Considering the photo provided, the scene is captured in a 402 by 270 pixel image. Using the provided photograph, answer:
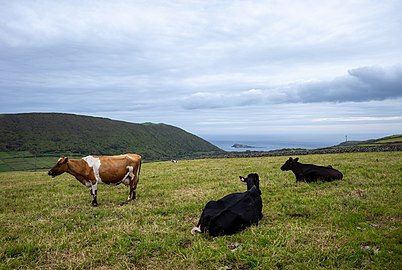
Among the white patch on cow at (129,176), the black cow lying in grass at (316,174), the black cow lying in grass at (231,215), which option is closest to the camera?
the black cow lying in grass at (231,215)

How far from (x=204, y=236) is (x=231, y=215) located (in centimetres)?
93

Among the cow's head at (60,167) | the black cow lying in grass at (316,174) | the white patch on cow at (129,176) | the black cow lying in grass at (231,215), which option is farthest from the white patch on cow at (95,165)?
the black cow lying in grass at (316,174)

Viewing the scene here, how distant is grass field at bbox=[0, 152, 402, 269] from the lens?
617 cm

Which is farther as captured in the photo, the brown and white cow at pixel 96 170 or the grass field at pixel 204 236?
the brown and white cow at pixel 96 170

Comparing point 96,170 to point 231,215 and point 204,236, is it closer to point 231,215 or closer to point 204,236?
A: point 204,236

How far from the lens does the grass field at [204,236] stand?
617 centimetres

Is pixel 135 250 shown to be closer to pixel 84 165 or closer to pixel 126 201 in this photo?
pixel 126 201

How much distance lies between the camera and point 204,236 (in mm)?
7656

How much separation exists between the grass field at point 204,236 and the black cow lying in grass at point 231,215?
0.89ft

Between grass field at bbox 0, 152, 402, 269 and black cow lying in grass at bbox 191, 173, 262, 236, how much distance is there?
10.7 inches

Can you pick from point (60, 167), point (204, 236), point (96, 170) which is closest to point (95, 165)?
point (96, 170)

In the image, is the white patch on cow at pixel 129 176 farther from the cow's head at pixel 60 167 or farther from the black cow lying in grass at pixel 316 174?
the black cow lying in grass at pixel 316 174

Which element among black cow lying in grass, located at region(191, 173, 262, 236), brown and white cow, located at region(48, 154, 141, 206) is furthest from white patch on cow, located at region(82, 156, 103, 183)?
black cow lying in grass, located at region(191, 173, 262, 236)

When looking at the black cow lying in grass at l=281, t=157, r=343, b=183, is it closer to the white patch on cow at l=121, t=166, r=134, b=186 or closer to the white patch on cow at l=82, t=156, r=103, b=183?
the white patch on cow at l=121, t=166, r=134, b=186
